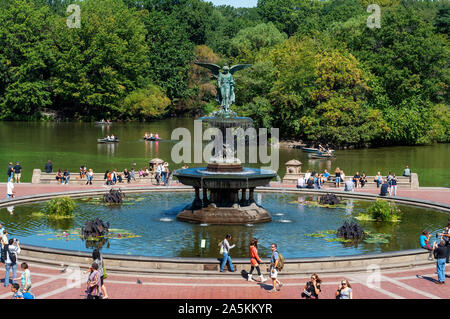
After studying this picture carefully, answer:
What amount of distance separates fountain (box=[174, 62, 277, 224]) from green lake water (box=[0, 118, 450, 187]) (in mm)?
23729

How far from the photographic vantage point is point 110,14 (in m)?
125

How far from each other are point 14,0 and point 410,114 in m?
68.3

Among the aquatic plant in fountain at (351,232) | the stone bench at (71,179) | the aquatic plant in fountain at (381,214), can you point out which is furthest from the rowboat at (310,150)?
the aquatic plant in fountain at (351,232)

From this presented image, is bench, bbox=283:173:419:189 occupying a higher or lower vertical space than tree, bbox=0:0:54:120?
lower

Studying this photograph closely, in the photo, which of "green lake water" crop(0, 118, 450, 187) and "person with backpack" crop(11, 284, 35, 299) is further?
"green lake water" crop(0, 118, 450, 187)

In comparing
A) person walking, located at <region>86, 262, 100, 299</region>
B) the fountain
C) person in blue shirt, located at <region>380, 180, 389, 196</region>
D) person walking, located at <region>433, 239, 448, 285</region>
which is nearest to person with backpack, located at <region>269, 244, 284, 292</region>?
person walking, located at <region>433, 239, 448, 285</region>

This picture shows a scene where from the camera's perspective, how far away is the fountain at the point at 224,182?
112ft

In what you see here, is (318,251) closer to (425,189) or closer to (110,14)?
(425,189)

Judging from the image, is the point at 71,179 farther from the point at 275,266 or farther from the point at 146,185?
the point at 275,266

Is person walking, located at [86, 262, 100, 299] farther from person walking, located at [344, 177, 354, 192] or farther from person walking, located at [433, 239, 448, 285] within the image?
person walking, located at [344, 177, 354, 192]

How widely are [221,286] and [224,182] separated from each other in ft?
34.9

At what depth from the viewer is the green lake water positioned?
6631 centimetres

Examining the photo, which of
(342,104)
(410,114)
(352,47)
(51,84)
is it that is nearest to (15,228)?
(342,104)

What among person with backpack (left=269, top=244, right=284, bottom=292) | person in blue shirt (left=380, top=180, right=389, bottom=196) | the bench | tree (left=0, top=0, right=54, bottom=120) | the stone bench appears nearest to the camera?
person with backpack (left=269, top=244, right=284, bottom=292)
